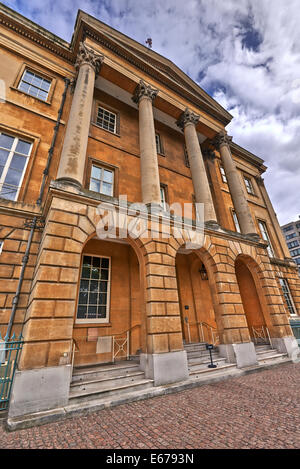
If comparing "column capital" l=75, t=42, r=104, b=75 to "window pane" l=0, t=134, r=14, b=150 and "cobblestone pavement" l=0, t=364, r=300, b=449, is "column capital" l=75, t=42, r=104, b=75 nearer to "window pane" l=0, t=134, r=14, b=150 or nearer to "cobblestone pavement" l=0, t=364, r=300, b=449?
"window pane" l=0, t=134, r=14, b=150

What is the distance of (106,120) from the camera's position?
13.6 m

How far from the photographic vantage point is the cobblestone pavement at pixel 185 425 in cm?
344

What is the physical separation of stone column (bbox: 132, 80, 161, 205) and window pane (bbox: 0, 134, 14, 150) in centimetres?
619

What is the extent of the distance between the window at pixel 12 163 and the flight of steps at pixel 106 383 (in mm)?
7430

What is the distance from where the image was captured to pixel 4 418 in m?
4.60

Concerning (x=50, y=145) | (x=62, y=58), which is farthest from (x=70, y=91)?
(x=50, y=145)

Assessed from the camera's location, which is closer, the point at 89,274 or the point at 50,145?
the point at 89,274

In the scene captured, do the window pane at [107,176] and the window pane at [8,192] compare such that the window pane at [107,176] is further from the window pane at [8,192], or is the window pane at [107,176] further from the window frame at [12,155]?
the window pane at [8,192]

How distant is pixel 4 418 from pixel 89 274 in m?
5.49

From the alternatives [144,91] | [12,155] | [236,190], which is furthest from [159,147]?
[12,155]

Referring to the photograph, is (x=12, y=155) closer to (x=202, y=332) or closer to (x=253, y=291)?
(x=202, y=332)
